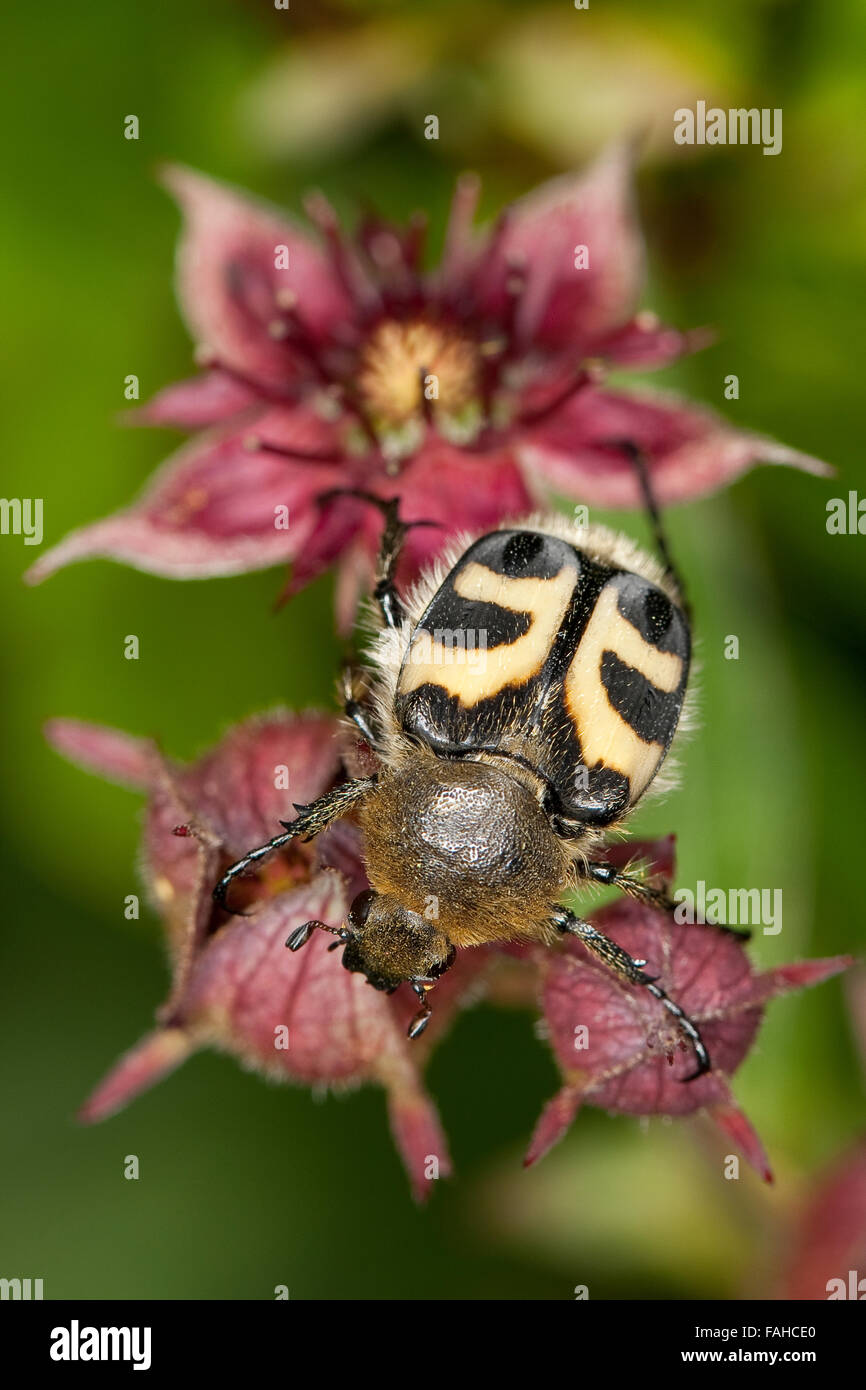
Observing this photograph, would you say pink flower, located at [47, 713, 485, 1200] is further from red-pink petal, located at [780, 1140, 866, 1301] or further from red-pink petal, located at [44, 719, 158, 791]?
red-pink petal, located at [780, 1140, 866, 1301]

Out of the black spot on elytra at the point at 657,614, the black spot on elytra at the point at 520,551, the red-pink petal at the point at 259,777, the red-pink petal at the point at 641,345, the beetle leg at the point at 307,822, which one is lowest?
the beetle leg at the point at 307,822

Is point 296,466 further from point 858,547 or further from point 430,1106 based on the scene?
point 858,547

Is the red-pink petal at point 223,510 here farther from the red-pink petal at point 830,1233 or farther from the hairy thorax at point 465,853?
the red-pink petal at point 830,1233

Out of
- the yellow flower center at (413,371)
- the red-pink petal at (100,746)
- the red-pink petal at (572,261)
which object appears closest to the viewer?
the red-pink petal at (100,746)

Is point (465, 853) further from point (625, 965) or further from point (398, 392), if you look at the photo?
point (398, 392)

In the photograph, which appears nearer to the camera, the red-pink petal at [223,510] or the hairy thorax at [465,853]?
the hairy thorax at [465,853]

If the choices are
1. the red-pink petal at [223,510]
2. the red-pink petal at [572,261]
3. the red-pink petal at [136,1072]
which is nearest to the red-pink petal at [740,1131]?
the red-pink petal at [136,1072]

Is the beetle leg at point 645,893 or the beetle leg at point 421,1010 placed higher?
the beetle leg at point 645,893

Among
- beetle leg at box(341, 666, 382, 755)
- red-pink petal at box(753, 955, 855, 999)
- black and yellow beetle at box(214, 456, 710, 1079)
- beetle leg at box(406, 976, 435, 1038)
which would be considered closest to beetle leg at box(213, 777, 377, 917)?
black and yellow beetle at box(214, 456, 710, 1079)
